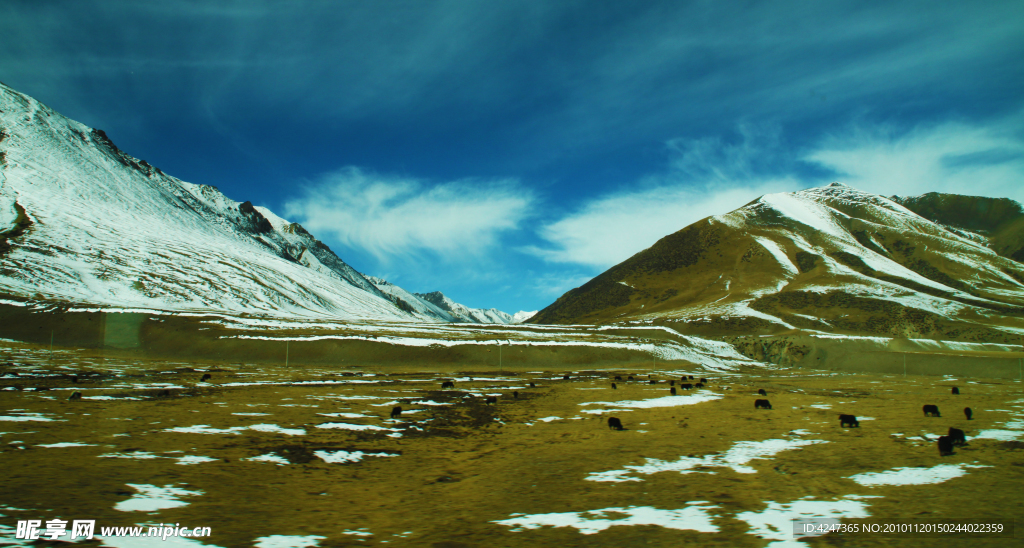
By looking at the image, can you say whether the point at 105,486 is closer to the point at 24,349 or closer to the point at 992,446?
the point at 992,446

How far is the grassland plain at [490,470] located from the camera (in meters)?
9.37

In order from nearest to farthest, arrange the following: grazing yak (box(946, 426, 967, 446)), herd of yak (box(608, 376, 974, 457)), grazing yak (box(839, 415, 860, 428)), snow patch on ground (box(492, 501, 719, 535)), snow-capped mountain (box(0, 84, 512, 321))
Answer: snow patch on ground (box(492, 501, 719, 535)) → herd of yak (box(608, 376, 974, 457)) → grazing yak (box(946, 426, 967, 446)) → grazing yak (box(839, 415, 860, 428)) → snow-capped mountain (box(0, 84, 512, 321))

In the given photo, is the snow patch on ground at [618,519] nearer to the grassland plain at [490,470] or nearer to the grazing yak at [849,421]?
the grassland plain at [490,470]

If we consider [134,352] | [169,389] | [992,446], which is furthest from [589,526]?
[134,352]

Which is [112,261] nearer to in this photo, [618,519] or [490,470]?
[490,470]

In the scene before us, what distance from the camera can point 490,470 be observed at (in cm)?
1420

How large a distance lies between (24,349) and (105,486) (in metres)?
70.1

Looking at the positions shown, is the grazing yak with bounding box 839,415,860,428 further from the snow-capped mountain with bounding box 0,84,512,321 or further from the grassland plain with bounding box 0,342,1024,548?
the snow-capped mountain with bounding box 0,84,512,321

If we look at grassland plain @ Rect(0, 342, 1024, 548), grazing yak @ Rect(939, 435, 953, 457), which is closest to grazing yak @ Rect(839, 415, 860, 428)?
grassland plain @ Rect(0, 342, 1024, 548)

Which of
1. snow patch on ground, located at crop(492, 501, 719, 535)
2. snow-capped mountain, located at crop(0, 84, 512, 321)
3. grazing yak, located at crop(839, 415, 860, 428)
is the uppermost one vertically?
snow-capped mountain, located at crop(0, 84, 512, 321)

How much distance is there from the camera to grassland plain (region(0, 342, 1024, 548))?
30.7ft

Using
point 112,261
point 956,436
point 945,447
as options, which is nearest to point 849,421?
point 956,436

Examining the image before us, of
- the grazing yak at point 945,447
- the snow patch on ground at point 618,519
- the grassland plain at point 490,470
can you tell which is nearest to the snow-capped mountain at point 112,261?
the grassland plain at point 490,470

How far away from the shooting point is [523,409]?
88.3 ft
